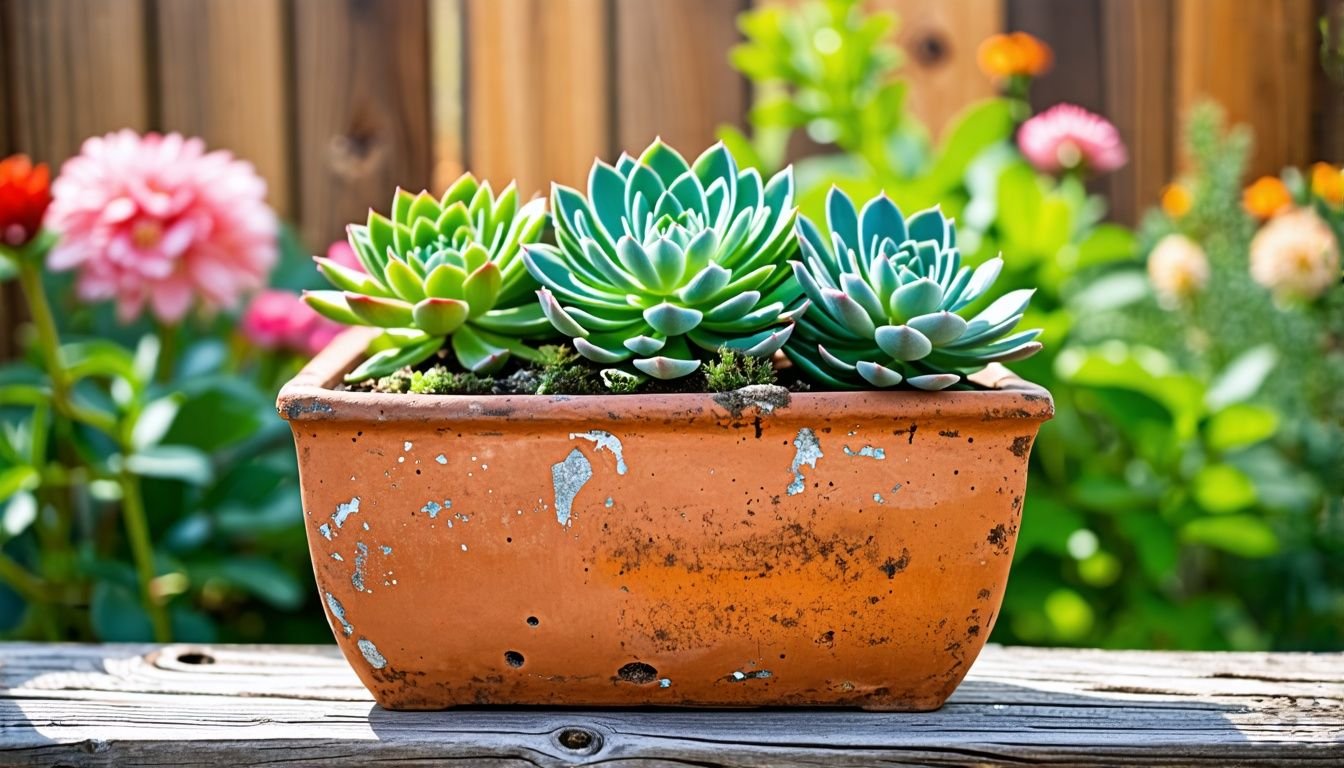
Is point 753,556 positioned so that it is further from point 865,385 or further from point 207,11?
point 207,11

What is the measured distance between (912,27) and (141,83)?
1112 millimetres

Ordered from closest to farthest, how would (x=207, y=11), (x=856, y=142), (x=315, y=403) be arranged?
(x=315, y=403) → (x=856, y=142) → (x=207, y=11)

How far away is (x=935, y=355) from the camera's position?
76cm

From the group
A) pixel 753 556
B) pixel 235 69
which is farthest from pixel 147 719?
pixel 235 69

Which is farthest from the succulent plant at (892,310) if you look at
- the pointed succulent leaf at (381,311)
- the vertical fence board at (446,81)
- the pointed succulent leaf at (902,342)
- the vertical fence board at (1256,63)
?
the vertical fence board at (446,81)

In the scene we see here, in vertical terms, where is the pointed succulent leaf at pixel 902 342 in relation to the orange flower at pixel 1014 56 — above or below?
below

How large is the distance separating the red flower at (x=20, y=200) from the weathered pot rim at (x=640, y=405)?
2.04 feet

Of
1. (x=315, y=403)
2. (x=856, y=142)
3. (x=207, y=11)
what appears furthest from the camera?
(x=207, y=11)

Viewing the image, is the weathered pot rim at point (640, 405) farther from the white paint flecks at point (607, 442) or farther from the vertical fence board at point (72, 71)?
the vertical fence board at point (72, 71)

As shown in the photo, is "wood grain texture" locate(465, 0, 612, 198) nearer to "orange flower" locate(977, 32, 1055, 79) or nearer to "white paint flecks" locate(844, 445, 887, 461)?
"orange flower" locate(977, 32, 1055, 79)

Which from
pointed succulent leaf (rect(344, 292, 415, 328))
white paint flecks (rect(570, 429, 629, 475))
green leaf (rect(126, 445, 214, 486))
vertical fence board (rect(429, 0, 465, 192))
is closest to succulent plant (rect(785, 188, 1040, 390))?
white paint flecks (rect(570, 429, 629, 475))

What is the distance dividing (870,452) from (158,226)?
91cm

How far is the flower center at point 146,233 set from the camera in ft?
4.37

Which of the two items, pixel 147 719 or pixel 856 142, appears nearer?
pixel 147 719
